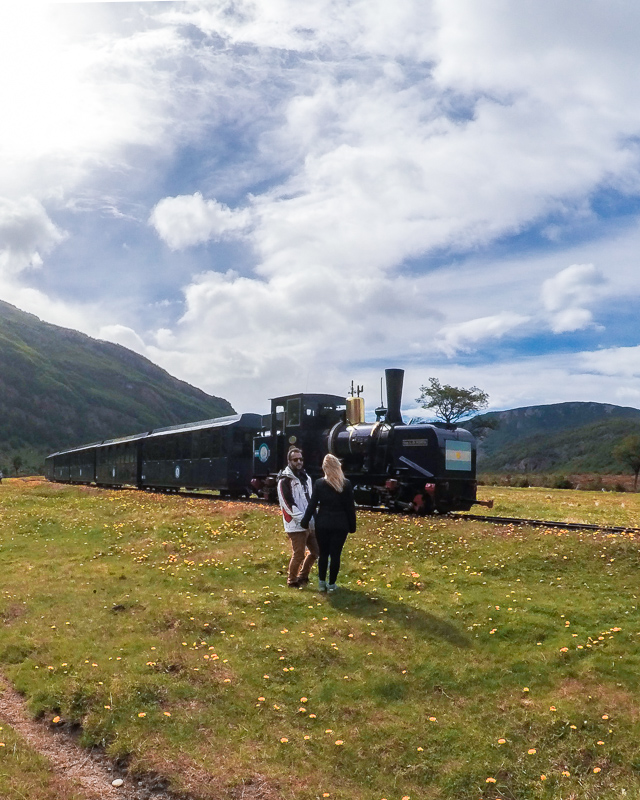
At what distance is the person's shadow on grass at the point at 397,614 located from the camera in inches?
443

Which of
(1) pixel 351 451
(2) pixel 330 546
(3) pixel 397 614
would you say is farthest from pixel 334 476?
(1) pixel 351 451

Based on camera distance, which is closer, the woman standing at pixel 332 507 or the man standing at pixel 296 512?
the woman standing at pixel 332 507

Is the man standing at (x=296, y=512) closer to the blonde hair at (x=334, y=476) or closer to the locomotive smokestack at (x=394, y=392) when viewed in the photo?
the blonde hair at (x=334, y=476)

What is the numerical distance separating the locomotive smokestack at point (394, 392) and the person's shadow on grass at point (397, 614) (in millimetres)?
12985

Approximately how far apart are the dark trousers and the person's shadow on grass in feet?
1.42

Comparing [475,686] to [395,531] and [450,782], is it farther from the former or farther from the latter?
[395,531]

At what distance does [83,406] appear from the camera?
19862cm

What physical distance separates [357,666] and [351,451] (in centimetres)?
1604

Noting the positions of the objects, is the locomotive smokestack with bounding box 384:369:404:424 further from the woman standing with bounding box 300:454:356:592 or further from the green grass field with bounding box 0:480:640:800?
the woman standing with bounding box 300:454:356:592

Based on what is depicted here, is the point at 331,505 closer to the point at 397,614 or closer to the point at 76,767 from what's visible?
the point at 397,614

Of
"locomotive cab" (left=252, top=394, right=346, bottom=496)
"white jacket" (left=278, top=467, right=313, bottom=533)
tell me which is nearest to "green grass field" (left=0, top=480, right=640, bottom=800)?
"white jacket" (left=278, top=467, right=313, bottom=533)

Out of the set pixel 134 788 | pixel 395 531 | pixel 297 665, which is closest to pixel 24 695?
pixel 134 788

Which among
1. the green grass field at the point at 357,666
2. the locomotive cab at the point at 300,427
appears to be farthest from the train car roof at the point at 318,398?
the green grass field at the point at 357,666

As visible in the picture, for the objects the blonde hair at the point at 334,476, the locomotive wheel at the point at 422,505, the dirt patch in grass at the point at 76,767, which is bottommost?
the dirt patch in grass at the point at 76,767
